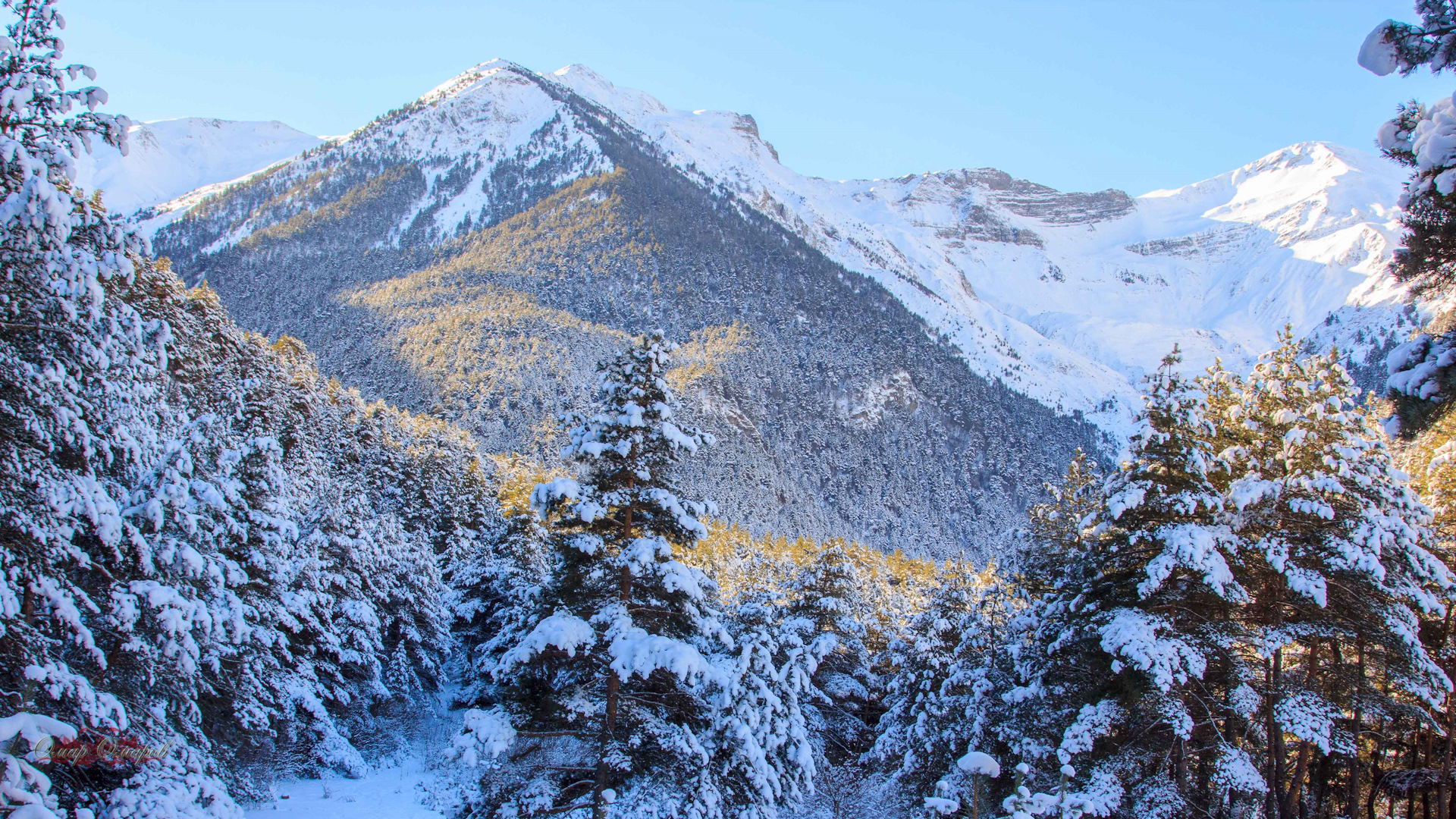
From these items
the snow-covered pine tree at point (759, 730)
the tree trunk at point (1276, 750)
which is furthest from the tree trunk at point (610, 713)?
the tree trunk at point (1276, 750)

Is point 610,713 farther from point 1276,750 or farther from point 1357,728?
point 1357,728

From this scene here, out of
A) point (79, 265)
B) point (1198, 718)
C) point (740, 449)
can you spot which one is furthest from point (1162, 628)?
point (740, 449)

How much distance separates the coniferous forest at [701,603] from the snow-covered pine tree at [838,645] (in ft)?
8.23

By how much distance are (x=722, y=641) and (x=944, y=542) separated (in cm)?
14497

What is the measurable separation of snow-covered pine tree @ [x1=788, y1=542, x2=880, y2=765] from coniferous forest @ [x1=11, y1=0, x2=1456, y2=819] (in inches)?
98.7

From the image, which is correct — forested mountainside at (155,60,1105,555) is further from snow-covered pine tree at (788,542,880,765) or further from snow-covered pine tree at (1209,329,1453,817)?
snow-covered pine tree at (1209,329,1453,817)

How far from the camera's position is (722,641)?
10.5 m

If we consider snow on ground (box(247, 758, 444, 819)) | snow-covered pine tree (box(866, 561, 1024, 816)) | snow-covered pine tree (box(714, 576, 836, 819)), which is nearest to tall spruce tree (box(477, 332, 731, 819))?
snow-covered pine tree (box(714, 576, 836, 819))

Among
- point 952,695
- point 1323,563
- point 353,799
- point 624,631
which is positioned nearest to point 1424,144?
point 624,631

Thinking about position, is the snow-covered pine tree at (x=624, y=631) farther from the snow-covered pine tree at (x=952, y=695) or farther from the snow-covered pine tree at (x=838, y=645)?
the snow-covered pine tree at (x=838, y=645)

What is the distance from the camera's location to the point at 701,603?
425 inches

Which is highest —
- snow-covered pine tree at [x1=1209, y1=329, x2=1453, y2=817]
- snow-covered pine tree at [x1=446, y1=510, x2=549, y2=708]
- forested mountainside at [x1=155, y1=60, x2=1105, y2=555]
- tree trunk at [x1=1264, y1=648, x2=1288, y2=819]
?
forested mountainside at [x1=155, y1=60, x2=1105, y2=555]

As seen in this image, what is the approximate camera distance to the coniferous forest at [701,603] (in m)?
7.62

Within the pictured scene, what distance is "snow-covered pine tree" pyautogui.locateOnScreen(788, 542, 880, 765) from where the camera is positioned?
20.2 m
